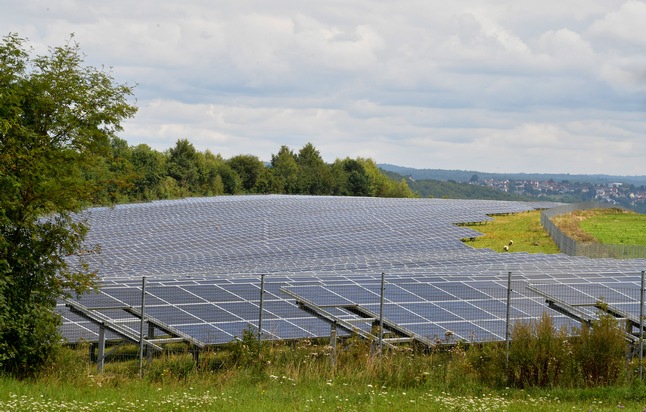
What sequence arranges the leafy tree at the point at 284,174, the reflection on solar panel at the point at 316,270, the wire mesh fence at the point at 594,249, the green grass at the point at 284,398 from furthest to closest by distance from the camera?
1. the leafy tree at the point at 284,174
2. the wire mesh fence at the point at 594,249
3. the reflection on solar panel at the point at 316,270
4. the green grass at the point at 284,398

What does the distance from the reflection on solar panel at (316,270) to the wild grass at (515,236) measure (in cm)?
151

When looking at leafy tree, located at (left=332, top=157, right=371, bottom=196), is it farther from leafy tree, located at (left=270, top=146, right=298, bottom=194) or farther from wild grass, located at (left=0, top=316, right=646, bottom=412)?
wild grass, located at (left=0, top=316, right=646, bottom=412)

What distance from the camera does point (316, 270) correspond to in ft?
120

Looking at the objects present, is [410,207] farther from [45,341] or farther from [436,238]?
[45,341]

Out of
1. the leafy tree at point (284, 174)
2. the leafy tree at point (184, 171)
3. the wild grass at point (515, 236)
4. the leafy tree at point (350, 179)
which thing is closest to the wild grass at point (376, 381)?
the wild grass at point (515, 236)

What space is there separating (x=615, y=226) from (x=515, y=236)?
24.0 m

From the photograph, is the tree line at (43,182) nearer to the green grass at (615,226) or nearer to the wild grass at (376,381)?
the wild grass at (376,381)

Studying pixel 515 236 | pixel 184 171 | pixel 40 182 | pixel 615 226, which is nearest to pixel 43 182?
pixel 40 182

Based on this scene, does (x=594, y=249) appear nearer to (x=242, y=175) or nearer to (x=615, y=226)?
(x=615, y=226)

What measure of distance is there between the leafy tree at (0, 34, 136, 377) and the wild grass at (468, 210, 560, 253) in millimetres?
41434

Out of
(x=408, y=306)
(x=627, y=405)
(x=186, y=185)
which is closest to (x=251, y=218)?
(x=408, y=306)

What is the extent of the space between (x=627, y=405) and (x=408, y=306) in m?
10.2

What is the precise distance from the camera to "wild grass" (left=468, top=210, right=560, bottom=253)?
59078 mm

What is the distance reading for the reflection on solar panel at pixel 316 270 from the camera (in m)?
24.8
